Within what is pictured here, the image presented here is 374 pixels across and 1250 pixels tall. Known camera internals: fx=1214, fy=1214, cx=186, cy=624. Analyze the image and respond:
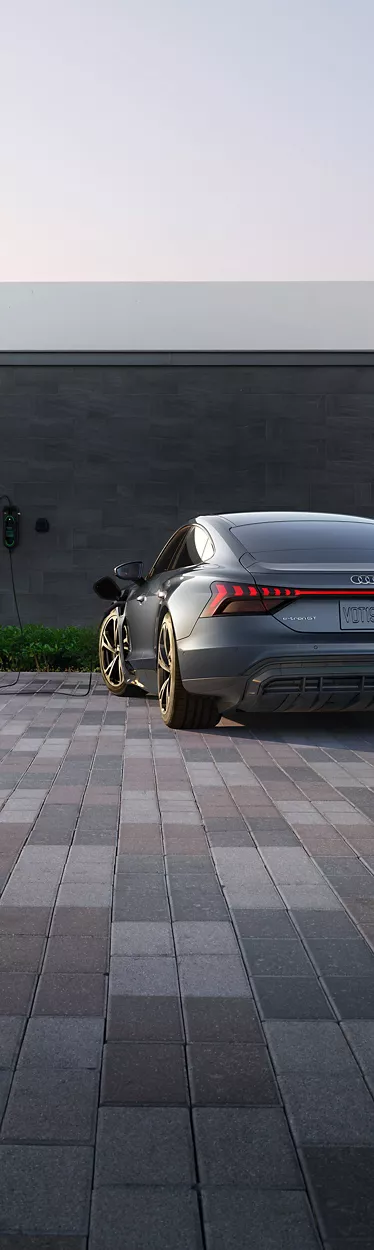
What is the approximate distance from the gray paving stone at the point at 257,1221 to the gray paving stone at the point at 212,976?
931 mm

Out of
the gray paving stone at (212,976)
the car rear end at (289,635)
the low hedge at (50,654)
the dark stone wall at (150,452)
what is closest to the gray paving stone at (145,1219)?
the gray paving stone at (212,976)

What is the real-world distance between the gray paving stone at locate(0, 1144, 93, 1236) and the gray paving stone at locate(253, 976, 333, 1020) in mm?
787

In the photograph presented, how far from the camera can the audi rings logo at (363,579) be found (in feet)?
23.1

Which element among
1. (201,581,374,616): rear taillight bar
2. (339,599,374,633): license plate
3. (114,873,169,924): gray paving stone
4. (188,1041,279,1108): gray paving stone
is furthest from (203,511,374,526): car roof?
(188,1041,279,1108): gray paving stone

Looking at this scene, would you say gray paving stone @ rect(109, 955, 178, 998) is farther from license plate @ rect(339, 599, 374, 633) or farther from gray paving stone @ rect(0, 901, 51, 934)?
license plate @ rect(339, 599, 374, 633)

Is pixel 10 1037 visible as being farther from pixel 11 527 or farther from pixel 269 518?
pixel 11 527

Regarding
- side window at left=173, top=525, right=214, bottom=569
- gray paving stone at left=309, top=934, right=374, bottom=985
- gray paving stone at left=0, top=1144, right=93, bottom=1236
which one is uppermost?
side window at left=173, top=525, right=214, bottom=569

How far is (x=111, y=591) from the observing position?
32.5 feet

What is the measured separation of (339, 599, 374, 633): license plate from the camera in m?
7.02

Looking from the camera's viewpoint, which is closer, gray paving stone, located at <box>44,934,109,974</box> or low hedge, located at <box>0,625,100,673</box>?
gray paving stone, located at <box>44,934,109,974</box>

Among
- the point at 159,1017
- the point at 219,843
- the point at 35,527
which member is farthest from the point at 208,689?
the point at 35,527

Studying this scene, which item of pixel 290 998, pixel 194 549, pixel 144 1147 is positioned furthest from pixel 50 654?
pixel 144 1147

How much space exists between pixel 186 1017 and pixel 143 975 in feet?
0.96

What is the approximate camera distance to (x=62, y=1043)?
2660mm
